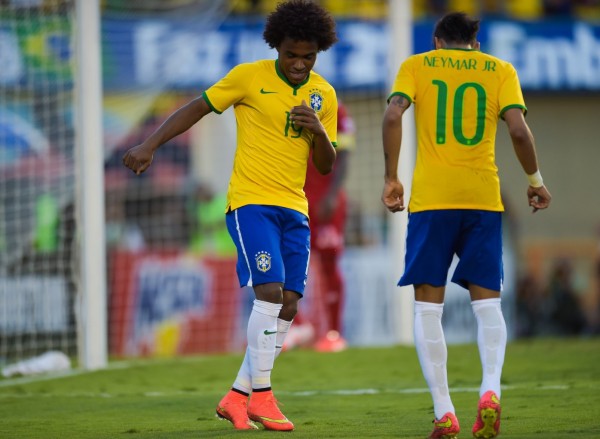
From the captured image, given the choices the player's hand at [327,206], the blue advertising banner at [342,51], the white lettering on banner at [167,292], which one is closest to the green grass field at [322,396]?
the player's hand at [327,206]

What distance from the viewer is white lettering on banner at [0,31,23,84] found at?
1090 centimetres

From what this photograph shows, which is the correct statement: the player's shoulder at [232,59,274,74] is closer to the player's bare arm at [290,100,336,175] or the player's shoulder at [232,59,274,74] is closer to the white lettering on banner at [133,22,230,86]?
the player's bare arm at [290,100,336,175]

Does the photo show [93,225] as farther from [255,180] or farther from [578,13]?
[578,13]

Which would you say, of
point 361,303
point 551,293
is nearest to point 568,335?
point 551,293

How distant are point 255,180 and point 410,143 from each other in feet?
20.9

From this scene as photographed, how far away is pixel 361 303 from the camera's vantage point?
14531 millimetres

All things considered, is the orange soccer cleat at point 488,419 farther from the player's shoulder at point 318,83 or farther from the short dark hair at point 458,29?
the player's shoulder at point 318,83

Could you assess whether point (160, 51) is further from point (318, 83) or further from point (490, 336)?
point (490, 336)

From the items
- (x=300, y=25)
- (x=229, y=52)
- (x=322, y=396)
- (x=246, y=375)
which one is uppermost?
(x=229, y=52)

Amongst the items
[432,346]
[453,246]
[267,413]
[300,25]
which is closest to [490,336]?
[432,346]

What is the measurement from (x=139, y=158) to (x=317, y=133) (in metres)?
0.85

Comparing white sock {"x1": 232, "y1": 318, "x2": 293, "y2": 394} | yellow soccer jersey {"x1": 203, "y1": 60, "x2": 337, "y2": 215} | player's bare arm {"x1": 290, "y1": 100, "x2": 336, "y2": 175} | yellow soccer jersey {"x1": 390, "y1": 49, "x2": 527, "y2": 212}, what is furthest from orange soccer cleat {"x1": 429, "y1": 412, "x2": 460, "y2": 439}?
player's bare arm {"x1": 290, "y1": 100, "x2": 336, "y2": 175}

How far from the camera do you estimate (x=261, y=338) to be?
19.1ft

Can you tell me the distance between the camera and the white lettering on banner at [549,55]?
18781 millimetres
